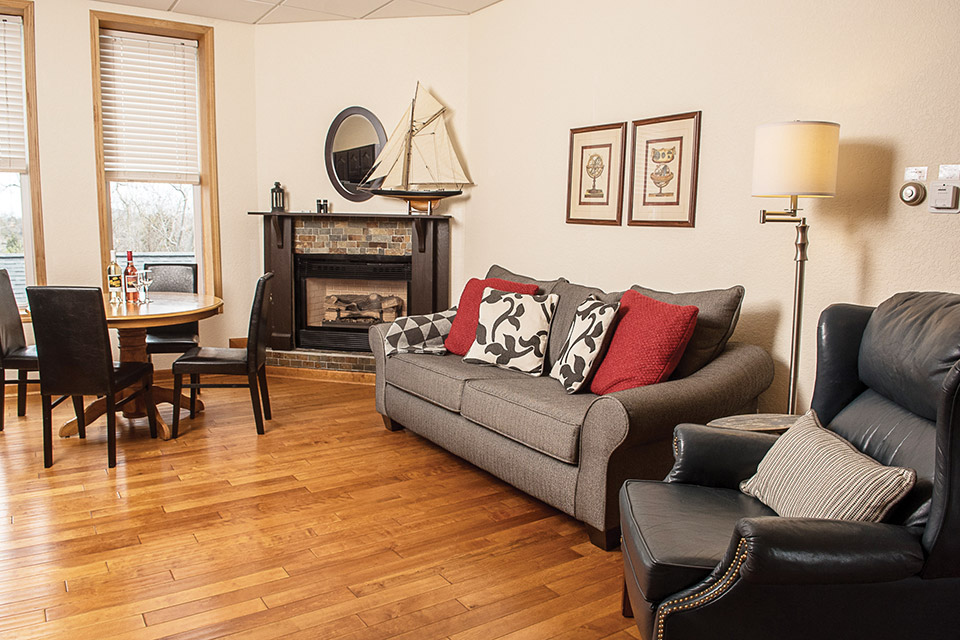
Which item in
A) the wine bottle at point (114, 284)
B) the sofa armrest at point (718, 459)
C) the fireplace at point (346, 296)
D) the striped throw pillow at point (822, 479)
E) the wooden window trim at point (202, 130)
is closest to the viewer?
the striped throw pillow at point (822, 479)

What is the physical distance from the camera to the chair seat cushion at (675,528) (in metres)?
1.72

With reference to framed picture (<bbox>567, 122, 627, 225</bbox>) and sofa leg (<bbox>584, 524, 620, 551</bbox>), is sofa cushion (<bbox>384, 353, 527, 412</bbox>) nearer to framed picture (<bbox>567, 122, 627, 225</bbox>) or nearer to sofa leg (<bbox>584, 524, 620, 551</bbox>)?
sofa leg (<bbox>584, 524, 620, 551</bbox>)

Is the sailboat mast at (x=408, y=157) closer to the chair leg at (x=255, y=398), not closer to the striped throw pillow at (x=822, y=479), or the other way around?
the chair leg at (x=255, y=398)

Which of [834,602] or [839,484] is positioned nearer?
[834,602]

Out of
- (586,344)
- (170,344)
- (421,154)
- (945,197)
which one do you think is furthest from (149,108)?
(945,197)

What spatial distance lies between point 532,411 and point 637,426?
1.86 feet

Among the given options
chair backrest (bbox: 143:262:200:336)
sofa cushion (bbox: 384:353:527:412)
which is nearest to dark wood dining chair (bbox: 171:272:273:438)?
sofa cushion (bbox: 384:353:527:412)

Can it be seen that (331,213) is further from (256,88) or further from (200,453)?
(200,453)

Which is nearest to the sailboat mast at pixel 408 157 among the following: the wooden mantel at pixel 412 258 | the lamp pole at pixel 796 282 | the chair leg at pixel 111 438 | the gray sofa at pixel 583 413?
the wooden mantel at pixel 412 258

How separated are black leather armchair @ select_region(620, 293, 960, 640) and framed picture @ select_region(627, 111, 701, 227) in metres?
1.57

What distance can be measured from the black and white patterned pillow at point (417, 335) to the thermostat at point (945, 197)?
8.06ft

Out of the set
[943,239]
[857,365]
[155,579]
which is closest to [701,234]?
[943,239]

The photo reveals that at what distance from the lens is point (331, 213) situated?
541 centimetres

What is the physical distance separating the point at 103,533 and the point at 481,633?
1.60 meters
